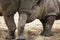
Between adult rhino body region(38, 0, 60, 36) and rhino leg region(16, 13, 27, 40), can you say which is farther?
→ adult rhino body region(38, 0, 60, 36)

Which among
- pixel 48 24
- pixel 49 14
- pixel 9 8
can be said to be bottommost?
pixel 48 24

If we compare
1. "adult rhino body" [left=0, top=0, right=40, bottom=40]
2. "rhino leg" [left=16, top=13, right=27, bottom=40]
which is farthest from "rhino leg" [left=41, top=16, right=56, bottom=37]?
"rhino leg" [left=16, top=13, right=27, bottom=40]

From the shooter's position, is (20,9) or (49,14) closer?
(20,9)

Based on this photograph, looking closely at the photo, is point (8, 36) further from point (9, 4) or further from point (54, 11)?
point (54, 11)

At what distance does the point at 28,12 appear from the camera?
97.8 inches

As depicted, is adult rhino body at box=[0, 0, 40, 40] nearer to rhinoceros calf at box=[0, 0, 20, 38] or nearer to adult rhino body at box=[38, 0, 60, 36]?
rhinoceros calf at box=[0, 0, 20, 38]

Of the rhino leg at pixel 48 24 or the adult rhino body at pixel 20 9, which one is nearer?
the adult rhino body at pixel 20 9

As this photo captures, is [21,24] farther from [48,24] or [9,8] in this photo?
[48,24]

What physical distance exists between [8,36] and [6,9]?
0.41 metres

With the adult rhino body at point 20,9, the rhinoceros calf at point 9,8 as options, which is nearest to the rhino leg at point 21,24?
the adult rhino body at point 20,9

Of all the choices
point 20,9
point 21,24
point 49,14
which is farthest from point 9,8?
point 49,14

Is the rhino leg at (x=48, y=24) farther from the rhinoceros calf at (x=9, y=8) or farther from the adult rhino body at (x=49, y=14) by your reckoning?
the rhinoceros calf at (x=9, y=8)

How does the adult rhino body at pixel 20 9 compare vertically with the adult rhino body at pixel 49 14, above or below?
above

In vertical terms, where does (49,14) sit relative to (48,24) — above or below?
above
